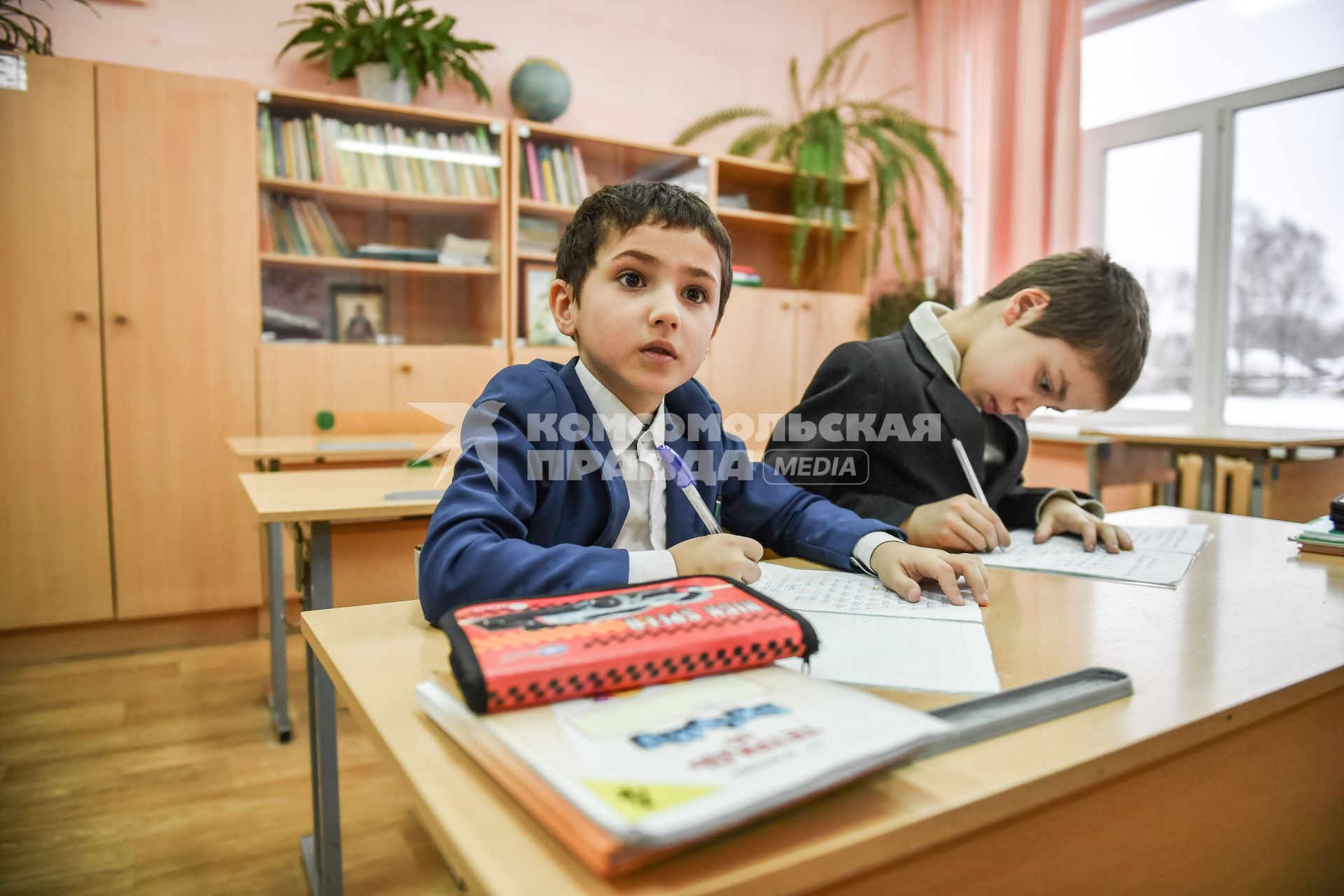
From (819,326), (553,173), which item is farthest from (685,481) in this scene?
(819,326)

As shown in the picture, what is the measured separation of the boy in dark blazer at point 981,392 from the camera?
3.99 feet

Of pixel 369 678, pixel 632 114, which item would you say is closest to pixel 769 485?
pixel 369 678

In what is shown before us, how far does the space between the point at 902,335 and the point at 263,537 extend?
2.27 metres

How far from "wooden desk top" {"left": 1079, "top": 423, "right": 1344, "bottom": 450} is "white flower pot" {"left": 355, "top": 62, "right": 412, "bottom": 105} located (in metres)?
2.98

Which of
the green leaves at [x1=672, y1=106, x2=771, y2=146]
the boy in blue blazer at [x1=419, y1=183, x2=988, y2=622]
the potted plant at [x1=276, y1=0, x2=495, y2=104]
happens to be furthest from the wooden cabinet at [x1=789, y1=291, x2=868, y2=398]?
the boy in blue blazer at [x1=419, y1=183, x2=988, y2=622]

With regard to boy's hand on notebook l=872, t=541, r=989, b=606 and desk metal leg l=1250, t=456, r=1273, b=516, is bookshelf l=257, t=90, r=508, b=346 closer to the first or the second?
boy's hand on notebook l=872, t=541, r=989, b=606

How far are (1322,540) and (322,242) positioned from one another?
3115 millimetres

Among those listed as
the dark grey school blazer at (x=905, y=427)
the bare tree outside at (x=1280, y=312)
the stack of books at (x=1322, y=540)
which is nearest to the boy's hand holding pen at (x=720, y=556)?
the dark grey school blazer at (x=905, y=427)

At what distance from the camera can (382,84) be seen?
3109 mm

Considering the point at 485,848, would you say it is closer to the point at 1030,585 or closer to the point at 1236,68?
the point at 1030,585

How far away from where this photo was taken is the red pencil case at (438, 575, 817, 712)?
0.46m

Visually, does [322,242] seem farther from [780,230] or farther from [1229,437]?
[1229,437]

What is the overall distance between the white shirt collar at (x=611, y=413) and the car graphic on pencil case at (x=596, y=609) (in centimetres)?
36

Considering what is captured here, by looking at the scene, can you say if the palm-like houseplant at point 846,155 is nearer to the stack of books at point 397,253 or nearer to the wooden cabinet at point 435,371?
the stack of books at point 397,253
